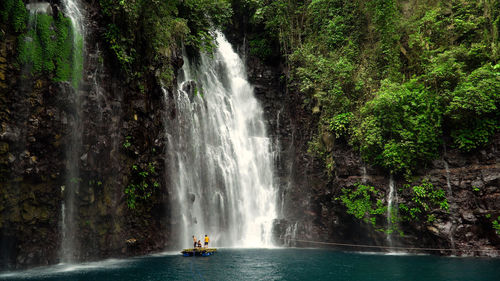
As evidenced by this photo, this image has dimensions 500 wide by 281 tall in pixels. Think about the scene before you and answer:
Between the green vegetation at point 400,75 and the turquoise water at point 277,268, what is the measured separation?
15.0ft

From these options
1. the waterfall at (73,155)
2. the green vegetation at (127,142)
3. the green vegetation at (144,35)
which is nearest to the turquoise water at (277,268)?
the waterfall at (73,155)

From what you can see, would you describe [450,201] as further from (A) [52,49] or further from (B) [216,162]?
(A) [52,49]

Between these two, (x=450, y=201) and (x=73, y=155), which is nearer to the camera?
(x=73, y=155)

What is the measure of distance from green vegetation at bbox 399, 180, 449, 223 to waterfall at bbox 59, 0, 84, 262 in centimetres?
1452

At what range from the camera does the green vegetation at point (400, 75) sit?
49.3ft

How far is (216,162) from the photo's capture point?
2009cm

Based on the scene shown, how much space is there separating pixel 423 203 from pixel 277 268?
301 inches

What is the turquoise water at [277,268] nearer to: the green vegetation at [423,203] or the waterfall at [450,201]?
the waterfall at [450,201]

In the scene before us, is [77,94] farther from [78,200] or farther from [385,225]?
[385,225]

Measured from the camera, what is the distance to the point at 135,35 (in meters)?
16.1

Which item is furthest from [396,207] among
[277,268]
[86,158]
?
[86,158]

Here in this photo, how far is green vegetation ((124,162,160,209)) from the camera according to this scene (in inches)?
595

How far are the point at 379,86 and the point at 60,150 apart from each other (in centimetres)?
1629

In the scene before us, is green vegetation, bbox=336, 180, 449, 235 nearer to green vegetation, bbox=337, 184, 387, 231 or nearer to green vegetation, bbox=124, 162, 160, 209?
green vegetation, bbox=337, 184, 387, 231
